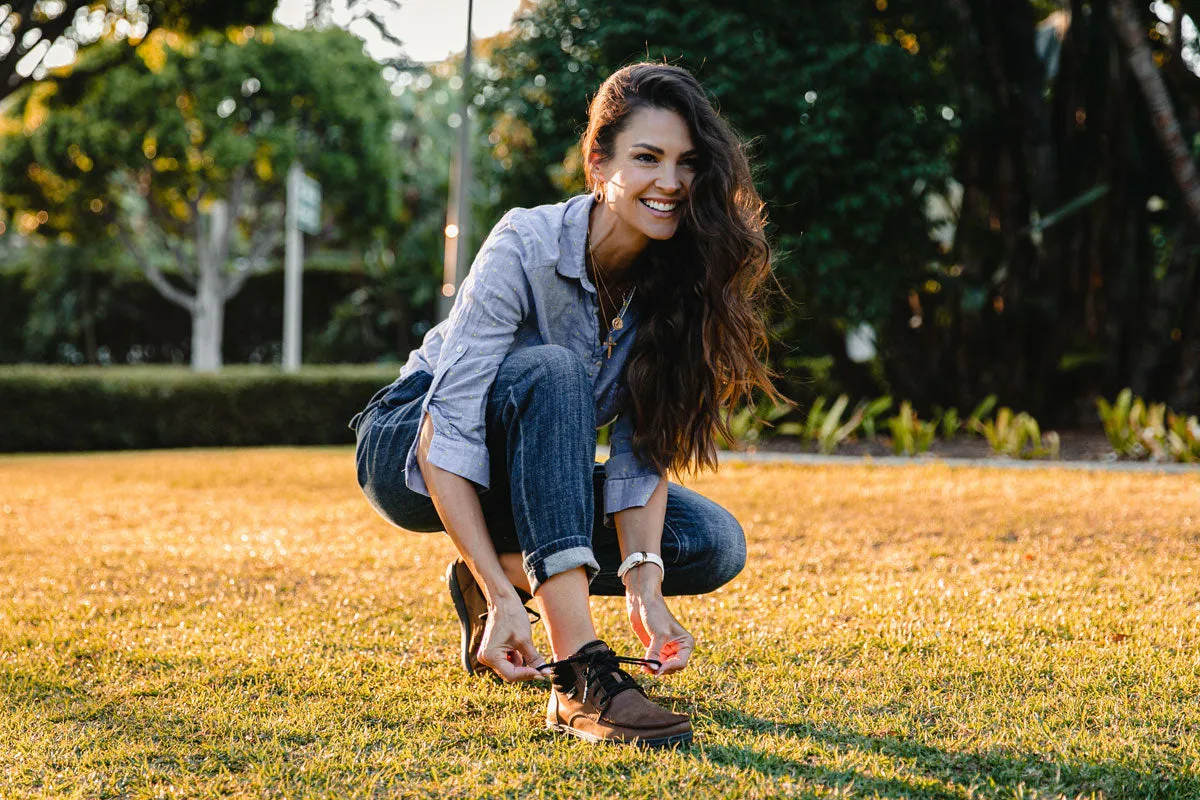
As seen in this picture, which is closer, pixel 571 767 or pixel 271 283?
pixel 571 767

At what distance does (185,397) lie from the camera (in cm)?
1049

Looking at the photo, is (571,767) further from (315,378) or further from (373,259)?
(373,259)

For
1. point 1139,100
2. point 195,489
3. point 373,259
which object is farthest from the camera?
point 373,259

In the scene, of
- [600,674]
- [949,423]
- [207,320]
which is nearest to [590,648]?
[600,674]

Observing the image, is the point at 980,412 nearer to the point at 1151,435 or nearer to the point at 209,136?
the point at 1151,435

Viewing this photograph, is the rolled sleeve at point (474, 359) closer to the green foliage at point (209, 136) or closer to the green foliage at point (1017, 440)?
the green foliage at point (1017, 440)

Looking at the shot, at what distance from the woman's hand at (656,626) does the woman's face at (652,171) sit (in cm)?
73

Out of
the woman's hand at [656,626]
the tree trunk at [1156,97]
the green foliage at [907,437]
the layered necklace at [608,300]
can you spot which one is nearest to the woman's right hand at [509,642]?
the woman's hand at [656,626]

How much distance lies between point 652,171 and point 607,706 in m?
1.08

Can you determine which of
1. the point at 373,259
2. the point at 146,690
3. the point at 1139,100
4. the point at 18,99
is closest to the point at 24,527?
the point at 146,690

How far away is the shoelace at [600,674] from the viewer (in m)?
2.07

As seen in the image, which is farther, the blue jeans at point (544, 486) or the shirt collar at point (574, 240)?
the shirt collar at point (574, 240)

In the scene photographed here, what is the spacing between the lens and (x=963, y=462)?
24.1 ft

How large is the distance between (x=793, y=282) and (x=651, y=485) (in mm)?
6460
